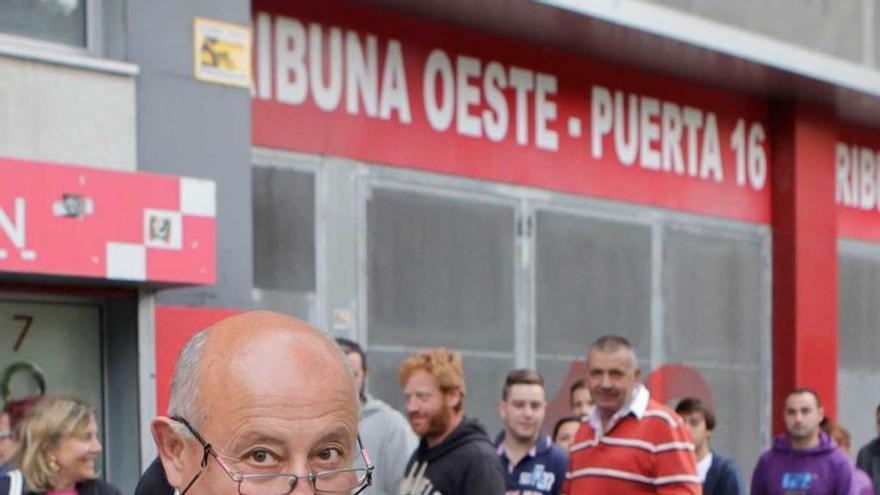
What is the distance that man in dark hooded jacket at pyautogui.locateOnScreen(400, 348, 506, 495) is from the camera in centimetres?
683

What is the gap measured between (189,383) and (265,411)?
0.40 feet

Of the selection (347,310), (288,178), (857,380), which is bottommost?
(857,380)

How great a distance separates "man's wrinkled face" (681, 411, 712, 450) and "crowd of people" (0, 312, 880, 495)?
0.01 m

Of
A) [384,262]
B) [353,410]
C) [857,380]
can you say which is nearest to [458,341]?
[384,262]

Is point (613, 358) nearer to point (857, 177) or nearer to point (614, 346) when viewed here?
point (614, 346)

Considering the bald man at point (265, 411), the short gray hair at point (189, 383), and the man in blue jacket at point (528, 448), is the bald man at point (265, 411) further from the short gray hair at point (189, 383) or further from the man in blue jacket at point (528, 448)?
the man in blue jacket at point (528, 448)

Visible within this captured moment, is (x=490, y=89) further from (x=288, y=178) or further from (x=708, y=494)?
(x=708, y=494)

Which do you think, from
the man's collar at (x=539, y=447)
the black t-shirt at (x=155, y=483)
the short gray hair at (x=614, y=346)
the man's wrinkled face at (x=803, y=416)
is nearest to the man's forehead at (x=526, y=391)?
the man's collar at (x=539, y=447)

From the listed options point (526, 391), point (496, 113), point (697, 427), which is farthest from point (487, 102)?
point (526, 391)

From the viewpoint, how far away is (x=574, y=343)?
1441cm

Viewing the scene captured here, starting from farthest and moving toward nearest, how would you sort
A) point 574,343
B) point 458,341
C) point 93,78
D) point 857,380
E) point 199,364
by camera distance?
point 857,380
point 574,343
point 458,341
point 93,78
point 199,364

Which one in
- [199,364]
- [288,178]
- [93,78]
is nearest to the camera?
[199,364]

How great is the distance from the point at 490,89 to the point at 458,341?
198 cm

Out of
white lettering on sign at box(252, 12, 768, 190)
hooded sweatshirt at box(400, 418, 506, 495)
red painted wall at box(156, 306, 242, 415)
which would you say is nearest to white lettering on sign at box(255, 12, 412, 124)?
white lettering on sign at box(252, 12, 768, 190)
